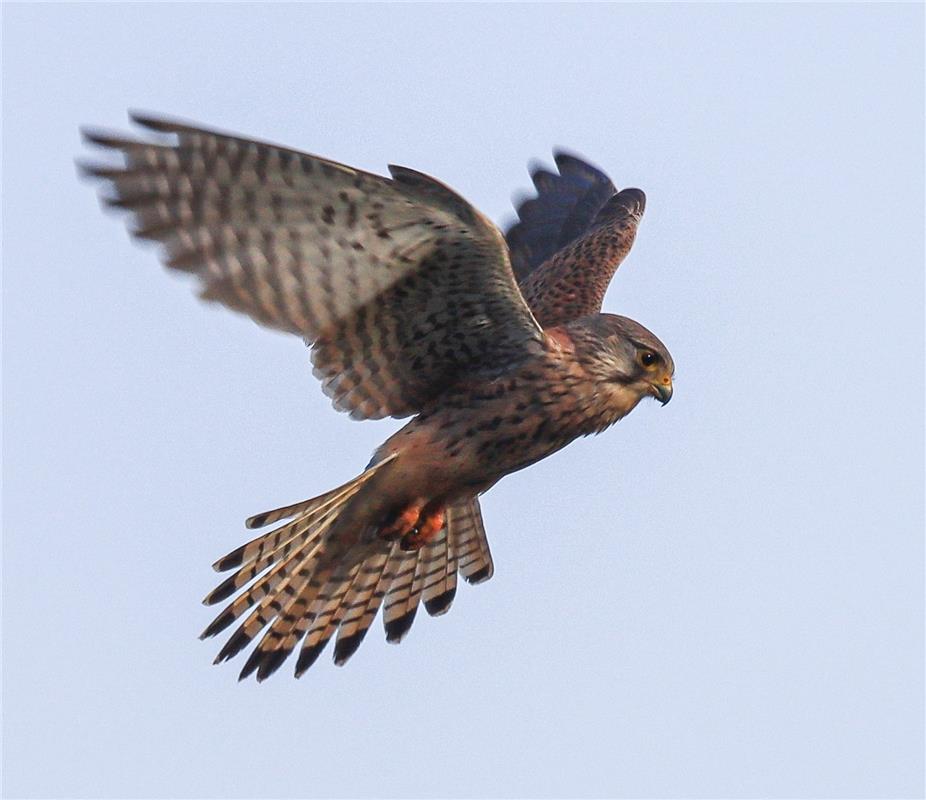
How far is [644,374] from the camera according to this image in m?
8.54

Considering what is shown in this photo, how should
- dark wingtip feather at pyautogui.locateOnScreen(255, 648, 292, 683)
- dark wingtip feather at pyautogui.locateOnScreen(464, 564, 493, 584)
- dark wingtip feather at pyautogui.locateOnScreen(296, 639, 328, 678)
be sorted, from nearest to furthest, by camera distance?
dark wingtip feather at pyautogui.locateOnScreen(255, 648, 292, 683), dark wingtip feather at pyautogui.locateOnScreen(296, 639, 328, 678), dark wingtip feather at pyautogui.locateOnScreen(464, 564, 493, 584)

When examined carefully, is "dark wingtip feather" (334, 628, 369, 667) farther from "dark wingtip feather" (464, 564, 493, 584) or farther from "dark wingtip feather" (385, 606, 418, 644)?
"dark wingtip feather" (464, 564, 493, 584)

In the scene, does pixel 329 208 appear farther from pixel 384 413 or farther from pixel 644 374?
pixel 644 374

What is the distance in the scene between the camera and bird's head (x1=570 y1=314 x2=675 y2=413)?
838 cm

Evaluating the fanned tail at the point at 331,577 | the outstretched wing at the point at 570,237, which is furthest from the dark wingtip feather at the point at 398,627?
the outstretched wing at the point at 570,237

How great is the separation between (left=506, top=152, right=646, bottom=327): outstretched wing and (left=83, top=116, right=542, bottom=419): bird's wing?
1343mm

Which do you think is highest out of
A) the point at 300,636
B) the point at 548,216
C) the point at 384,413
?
the point at 548,216

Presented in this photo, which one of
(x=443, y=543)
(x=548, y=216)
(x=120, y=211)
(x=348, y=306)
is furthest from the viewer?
(x=548, y=216)

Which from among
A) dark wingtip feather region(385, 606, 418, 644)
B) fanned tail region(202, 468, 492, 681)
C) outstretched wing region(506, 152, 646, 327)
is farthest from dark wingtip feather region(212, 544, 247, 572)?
outstretched wing region(506, 152, 646, 327)

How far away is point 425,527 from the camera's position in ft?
28.1

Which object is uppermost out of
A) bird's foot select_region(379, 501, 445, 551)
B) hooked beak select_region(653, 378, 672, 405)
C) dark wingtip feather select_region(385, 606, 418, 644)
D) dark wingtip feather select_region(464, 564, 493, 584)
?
hooked beak select_region(653, 378, 672, 405)

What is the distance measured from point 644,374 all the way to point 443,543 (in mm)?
1545

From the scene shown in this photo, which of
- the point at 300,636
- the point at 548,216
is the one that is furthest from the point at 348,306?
the point at 548,216

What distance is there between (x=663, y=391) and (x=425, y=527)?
4.33 ft
